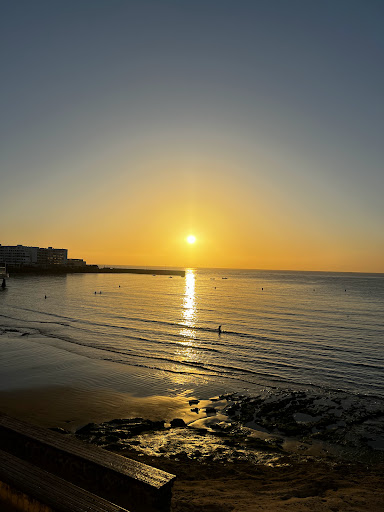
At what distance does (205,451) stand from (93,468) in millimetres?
8369

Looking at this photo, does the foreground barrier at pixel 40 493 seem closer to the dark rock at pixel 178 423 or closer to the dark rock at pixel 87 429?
the dark rock at pixel 87 429

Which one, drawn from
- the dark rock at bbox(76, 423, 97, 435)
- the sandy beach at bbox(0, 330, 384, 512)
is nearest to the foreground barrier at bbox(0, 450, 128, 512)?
the sandy beach at bbox(0, 330, 384, 512)

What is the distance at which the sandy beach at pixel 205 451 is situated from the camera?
8.38 m

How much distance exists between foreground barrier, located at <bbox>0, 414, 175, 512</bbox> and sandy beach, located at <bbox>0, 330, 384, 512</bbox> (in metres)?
3.38

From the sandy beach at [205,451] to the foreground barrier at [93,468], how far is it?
3.38 m

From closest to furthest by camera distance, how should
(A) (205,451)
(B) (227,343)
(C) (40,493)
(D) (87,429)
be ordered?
(C) (40,493) → (A) (205,451) → (D) (87,429) → (B) (227,343)

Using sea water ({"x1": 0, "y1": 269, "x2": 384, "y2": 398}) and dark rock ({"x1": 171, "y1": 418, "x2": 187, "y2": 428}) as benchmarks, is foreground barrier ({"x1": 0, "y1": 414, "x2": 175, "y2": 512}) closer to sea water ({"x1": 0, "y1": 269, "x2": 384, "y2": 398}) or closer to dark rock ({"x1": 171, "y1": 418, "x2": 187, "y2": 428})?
dark rock ({"x1": 171, "y1": 418, "x2": 187, "y2": 428})

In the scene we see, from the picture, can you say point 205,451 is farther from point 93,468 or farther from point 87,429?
point 93,468

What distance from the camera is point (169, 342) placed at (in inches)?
1247

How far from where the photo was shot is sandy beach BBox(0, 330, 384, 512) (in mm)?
8375

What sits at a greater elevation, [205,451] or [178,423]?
[205,451]

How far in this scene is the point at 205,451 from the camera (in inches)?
473

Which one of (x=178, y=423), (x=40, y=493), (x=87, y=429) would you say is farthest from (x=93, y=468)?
(x=178, y=423)

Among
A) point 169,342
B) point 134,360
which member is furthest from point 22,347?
point 169,342
